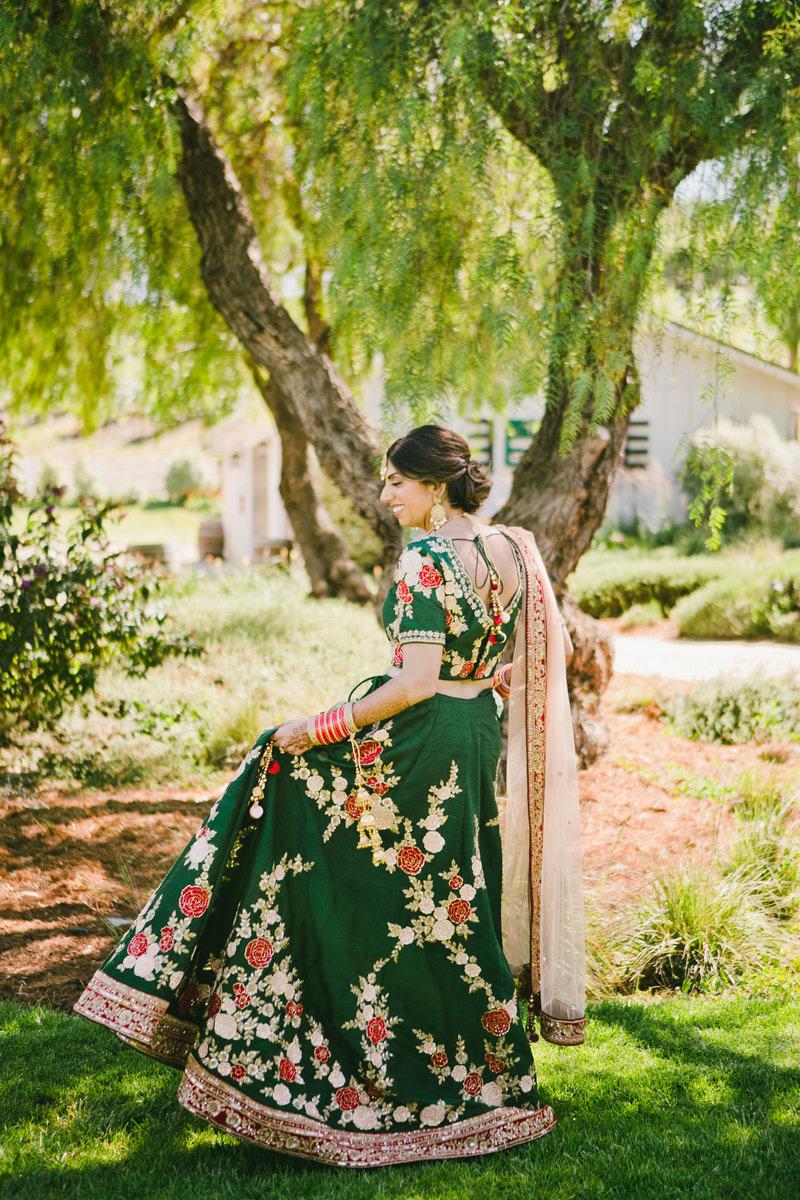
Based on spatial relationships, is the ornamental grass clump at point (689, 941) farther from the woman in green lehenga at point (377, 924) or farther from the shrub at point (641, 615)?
the shrub at point (641, 615)

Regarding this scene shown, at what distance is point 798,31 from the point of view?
16.3 feet

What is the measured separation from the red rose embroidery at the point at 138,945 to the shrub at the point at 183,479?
43.7 metres

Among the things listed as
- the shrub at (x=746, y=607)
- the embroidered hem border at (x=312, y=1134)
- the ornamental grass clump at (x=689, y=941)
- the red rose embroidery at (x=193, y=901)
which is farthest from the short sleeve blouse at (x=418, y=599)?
the shrub at (x=746, y=607)

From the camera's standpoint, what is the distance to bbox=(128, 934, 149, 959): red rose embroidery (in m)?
3.03

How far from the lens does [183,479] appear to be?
45688mm

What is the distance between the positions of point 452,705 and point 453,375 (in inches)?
118

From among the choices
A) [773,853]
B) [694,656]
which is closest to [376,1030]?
[773,853]

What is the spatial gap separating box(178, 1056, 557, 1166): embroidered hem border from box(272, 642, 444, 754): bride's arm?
3.43ft

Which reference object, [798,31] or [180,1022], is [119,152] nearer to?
[798,31]

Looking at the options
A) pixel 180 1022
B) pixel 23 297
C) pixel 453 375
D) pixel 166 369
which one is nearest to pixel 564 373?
pixel 453 375

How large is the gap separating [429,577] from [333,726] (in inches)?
19.4

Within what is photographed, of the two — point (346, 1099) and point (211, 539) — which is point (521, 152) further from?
point (211, 539)

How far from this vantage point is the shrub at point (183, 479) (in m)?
45.7

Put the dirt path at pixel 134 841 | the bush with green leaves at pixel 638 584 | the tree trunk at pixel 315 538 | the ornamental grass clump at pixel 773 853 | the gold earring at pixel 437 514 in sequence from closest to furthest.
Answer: the gold earring at pixel 437 514, the dirt path at pixel 134 841, the ornamental grass clump at pixel 773 853, the tree trunk at pixel 315 538, the bush with green leaves at pixel 638 584
